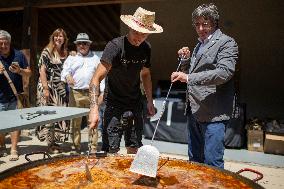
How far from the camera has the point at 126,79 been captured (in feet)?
13.6

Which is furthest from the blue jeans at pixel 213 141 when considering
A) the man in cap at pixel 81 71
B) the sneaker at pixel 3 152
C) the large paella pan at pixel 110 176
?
the sneaker at pixel 3 152

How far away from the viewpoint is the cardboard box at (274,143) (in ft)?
23.5

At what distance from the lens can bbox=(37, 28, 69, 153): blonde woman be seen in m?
6.93

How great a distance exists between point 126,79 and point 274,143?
14.5 feet

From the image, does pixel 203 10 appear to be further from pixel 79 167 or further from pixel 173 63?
pixel 173 63

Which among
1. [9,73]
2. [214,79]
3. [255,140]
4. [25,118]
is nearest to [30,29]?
[9,73]

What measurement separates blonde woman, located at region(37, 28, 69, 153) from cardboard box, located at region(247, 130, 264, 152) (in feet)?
13.1

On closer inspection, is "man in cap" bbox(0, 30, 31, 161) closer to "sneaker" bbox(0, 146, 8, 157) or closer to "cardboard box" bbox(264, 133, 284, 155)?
"sneaker" bbox(0, 146, 8, 157)

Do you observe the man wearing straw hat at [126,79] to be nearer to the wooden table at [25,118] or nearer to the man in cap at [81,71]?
the wooden table at [25,118]

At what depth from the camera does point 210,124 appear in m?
3.76

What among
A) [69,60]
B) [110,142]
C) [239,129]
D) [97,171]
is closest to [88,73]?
[69,60]

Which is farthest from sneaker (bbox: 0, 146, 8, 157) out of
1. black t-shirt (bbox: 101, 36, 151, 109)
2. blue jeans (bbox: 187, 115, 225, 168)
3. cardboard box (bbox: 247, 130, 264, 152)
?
cardboard box (bbox: 247, 130, 264, 152)

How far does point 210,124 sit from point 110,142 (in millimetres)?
1202

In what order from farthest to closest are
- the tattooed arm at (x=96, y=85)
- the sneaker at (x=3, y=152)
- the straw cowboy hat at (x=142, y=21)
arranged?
the sneaker at (x=3, y=152) < the straw cowboy hat at (x=142, y=21) < the tattooed arm at (x=96, y=85)
